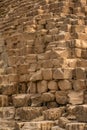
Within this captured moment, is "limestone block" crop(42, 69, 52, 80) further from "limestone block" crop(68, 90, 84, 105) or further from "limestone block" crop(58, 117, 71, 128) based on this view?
"limestone block" crop(58, 117, 71, 128)

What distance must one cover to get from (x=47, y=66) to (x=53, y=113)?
240 centimetres

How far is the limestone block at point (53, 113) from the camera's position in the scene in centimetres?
1783

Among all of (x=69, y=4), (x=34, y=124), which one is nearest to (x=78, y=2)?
(x=69, y=4)

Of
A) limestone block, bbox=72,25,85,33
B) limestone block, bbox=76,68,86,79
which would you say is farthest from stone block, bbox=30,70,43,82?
limestone block, bbox=72,25,85,33

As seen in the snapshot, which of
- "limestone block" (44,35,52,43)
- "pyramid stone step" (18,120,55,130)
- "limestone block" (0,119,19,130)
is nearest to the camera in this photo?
"pyramid stone step" (18,120,55,130)

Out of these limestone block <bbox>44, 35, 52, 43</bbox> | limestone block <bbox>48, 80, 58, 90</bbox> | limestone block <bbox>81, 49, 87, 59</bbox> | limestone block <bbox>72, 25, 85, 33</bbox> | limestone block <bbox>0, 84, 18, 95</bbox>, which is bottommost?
limestone block <bbox>0, 84, 18, 95</bbox>

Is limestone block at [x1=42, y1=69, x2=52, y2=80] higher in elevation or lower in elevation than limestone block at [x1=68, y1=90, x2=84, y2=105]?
higher

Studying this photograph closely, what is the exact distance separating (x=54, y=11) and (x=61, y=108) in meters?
6.58

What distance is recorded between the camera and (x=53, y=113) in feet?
58.8

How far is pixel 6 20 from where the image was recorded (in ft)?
87.1

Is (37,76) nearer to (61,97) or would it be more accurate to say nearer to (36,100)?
(36,100)

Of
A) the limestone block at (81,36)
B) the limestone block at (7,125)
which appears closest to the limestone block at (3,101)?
the limestone block at (7,125)

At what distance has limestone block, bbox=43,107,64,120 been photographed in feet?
58.5

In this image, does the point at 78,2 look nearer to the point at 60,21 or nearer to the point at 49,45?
the point at 60,21
